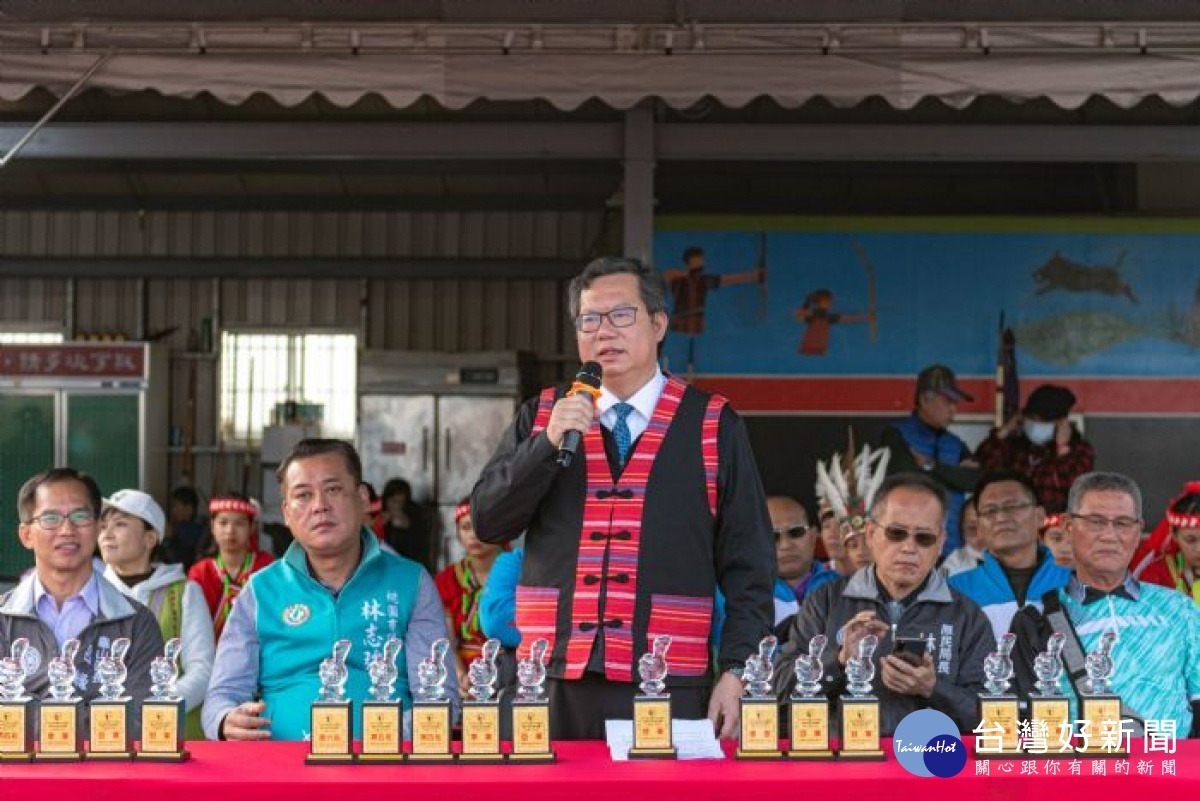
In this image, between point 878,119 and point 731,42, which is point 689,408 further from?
point 878,119

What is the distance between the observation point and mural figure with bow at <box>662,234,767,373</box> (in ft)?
33.1

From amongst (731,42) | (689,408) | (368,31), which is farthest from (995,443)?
(689,408)

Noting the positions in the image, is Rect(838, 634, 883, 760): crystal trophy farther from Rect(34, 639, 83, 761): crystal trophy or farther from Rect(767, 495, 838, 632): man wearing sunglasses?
Rect(767, 495, 838, 632): man wearing sunglasses

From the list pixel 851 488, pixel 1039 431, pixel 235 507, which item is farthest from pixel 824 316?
pixel 235 507

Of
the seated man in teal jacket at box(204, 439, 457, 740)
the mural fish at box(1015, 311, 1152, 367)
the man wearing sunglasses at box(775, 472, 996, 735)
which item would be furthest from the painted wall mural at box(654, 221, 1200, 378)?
the seated man in teal jacket at box(204, 439, 457, 740)

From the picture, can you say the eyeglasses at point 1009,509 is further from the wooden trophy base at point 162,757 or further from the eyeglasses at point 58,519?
the wooden trophy base at point 162,757

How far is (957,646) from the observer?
11.6 ft

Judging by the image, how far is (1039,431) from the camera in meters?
9.62

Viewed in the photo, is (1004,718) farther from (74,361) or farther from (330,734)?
(74,361)

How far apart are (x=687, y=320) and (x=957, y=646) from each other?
6.64 metres

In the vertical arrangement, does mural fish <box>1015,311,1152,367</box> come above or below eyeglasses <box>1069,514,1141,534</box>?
above

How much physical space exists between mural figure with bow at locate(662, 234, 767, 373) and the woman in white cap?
4.98 metres

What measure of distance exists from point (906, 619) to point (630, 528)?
72cm

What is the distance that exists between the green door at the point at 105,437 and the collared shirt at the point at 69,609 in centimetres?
863
